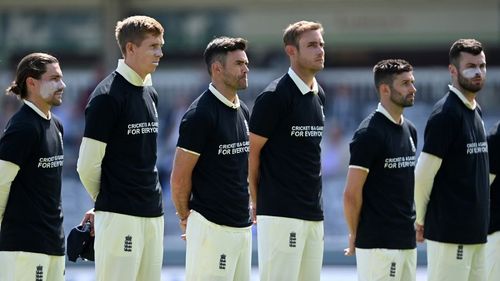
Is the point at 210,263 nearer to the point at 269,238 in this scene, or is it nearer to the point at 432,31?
the point at 269,238

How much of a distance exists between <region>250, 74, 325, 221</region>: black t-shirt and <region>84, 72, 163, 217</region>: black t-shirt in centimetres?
94

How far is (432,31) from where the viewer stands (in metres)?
20.8

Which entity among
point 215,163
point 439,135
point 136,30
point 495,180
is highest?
point 136,30

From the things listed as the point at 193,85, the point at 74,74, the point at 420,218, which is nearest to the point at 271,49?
the point at 193,85

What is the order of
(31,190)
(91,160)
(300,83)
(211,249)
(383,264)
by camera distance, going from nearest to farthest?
(31,190) < (91,160) < (211,249) < (383,264) < (300,83)

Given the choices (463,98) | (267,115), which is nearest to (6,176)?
(267,115)

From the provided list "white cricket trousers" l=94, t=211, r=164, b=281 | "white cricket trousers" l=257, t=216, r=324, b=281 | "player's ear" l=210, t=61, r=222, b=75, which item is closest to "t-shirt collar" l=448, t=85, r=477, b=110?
"white cricket trousers" l=257, t=216, r=324, b=281

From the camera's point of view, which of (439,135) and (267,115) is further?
(439,135)

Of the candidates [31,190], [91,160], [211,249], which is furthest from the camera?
[211,249]

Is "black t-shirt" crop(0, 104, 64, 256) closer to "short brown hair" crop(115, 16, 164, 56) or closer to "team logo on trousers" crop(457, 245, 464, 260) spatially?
"short brown hair" crop(115, 16, 164, 56)

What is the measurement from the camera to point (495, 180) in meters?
9.52

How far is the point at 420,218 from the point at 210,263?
5.80ft

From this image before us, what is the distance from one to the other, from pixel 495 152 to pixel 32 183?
3.75 metres

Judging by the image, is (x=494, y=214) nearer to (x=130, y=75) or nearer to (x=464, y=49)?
(x=464, y=49)
